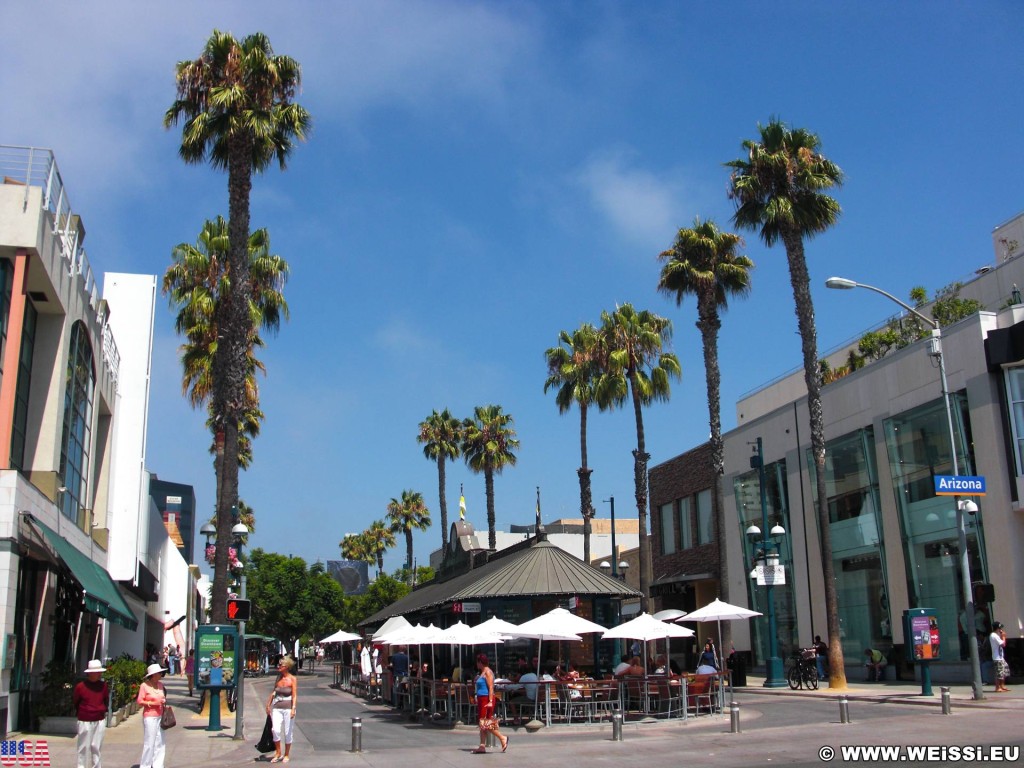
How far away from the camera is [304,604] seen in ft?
192

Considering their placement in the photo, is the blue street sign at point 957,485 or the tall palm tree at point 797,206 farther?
the tall palm tree at point 797,206

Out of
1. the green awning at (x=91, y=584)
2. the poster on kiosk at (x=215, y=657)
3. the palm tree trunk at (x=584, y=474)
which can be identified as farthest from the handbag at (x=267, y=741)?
the palm tree trunk at (x=584, y=474)

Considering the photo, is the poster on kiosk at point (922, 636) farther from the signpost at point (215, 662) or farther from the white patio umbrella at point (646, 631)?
the signpost at point (215, 662)

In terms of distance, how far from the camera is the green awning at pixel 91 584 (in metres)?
20.0

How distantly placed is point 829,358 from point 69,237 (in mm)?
40720

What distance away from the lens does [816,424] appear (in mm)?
29109

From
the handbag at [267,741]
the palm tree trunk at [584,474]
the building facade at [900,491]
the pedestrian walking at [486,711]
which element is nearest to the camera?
the handbag at [267,741]

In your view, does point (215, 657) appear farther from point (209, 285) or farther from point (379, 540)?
point (379, 540)

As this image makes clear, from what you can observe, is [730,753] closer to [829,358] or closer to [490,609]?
[490,609]

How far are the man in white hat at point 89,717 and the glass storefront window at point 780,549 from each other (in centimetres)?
2766

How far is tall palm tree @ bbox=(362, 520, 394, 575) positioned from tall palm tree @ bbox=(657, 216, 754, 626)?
6029 centimetres

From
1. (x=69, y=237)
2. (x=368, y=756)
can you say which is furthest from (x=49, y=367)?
(x=368, y=756)

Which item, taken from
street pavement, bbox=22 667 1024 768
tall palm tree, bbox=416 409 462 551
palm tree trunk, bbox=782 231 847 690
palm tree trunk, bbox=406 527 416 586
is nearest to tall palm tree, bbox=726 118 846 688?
palm tree trunk, bbox=782 231 847 690

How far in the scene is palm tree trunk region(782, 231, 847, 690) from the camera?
92.2 feet
